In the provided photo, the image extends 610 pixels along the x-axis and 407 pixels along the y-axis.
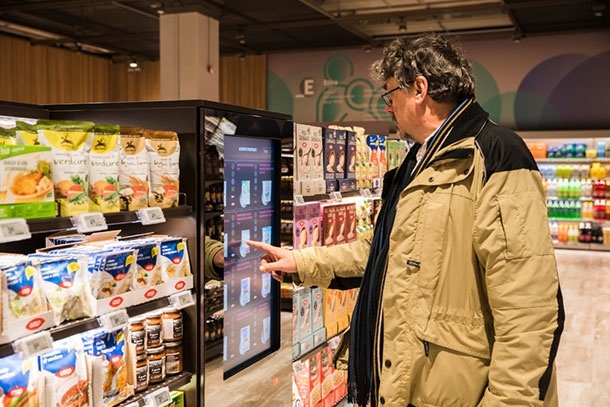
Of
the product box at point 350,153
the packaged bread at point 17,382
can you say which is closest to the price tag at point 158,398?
the packaged bread at point 17,382

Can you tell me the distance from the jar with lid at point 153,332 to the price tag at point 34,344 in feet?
1.89

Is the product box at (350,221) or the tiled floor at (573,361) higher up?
the product box at (350,221)

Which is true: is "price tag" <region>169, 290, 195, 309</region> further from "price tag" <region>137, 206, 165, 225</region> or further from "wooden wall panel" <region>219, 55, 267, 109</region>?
"wooden wall panel" <region>219, 55, 267, 109</region>

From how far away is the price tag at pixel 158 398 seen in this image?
2236 mm

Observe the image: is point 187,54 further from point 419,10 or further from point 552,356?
point 552,356

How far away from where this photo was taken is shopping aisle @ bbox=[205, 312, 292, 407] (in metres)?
2.52

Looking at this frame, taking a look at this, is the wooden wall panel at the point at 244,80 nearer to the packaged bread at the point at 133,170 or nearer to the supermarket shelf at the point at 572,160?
the supermarket shelf at the point at 572,160

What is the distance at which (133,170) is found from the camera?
218 cm

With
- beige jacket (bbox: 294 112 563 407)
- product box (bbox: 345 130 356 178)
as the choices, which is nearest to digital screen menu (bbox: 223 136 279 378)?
product box (bbox: 345 130 356 178)

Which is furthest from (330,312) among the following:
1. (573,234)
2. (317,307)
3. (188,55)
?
(573,234)

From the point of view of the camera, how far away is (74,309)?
1.93 meters

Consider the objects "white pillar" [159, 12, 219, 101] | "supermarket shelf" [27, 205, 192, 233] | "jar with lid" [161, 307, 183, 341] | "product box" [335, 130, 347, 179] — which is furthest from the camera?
"white pillar" [159, 12, 219, 101]

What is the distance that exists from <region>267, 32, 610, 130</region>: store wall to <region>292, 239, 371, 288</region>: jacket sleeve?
10.9m

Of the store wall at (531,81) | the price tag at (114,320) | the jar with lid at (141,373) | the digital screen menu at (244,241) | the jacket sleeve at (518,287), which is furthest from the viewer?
the store wall at (531,81)
